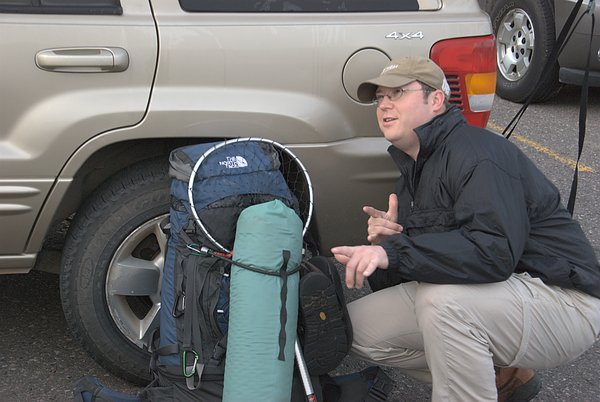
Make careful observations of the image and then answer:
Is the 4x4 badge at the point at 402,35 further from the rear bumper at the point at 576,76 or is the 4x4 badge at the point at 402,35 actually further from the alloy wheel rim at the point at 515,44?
the alloy wheel rim at the point at 515,44

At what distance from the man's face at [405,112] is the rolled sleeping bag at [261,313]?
488mm

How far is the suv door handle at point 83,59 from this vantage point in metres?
2.71

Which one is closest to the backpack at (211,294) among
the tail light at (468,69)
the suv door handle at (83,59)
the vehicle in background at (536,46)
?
the suv door handle at (83,59)

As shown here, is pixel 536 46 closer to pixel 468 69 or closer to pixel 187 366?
pixel 468 69

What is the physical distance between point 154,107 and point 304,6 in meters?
0.64

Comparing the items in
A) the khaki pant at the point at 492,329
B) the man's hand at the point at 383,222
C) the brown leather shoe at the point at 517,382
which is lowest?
the brown leather shoe at the point at 517,382

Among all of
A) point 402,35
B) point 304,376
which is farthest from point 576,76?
point 304,376

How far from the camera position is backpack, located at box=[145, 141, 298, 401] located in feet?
8.69

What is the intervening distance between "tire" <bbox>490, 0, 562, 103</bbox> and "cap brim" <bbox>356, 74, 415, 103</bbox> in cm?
421

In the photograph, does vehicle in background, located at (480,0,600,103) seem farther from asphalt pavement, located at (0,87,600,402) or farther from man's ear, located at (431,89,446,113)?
man's ear, located at (431,89,446,113)

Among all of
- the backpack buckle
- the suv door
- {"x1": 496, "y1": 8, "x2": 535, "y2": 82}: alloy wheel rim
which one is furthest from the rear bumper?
the backpack buckle

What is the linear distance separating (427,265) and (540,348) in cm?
48

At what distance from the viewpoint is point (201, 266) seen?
8.71 ft

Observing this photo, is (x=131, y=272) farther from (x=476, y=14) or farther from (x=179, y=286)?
(x=476, y=14)
